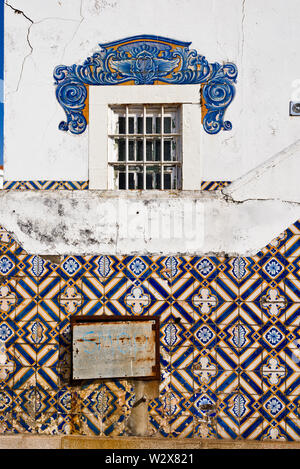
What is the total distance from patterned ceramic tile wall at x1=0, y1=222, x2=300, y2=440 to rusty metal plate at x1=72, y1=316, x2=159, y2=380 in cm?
13

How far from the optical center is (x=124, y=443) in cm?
420

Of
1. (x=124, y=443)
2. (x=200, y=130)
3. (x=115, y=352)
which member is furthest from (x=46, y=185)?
(x=124, y=443)

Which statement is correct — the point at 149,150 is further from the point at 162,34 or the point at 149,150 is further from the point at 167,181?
the point at 162,34

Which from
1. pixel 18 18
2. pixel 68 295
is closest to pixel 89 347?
pixel 68 295

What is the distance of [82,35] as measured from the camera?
4.44 metres

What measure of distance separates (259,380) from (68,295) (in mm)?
2130

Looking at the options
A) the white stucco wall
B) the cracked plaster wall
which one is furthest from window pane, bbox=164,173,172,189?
the white stucco wall

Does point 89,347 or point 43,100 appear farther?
point 43,100

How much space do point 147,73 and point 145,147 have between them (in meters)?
0.77

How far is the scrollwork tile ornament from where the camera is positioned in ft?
14.4

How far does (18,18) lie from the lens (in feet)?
14.8

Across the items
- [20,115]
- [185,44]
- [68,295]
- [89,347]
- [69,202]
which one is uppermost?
[185,44]

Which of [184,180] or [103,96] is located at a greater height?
[103,96]

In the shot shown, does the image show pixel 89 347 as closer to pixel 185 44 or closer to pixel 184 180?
pixel 184 180
